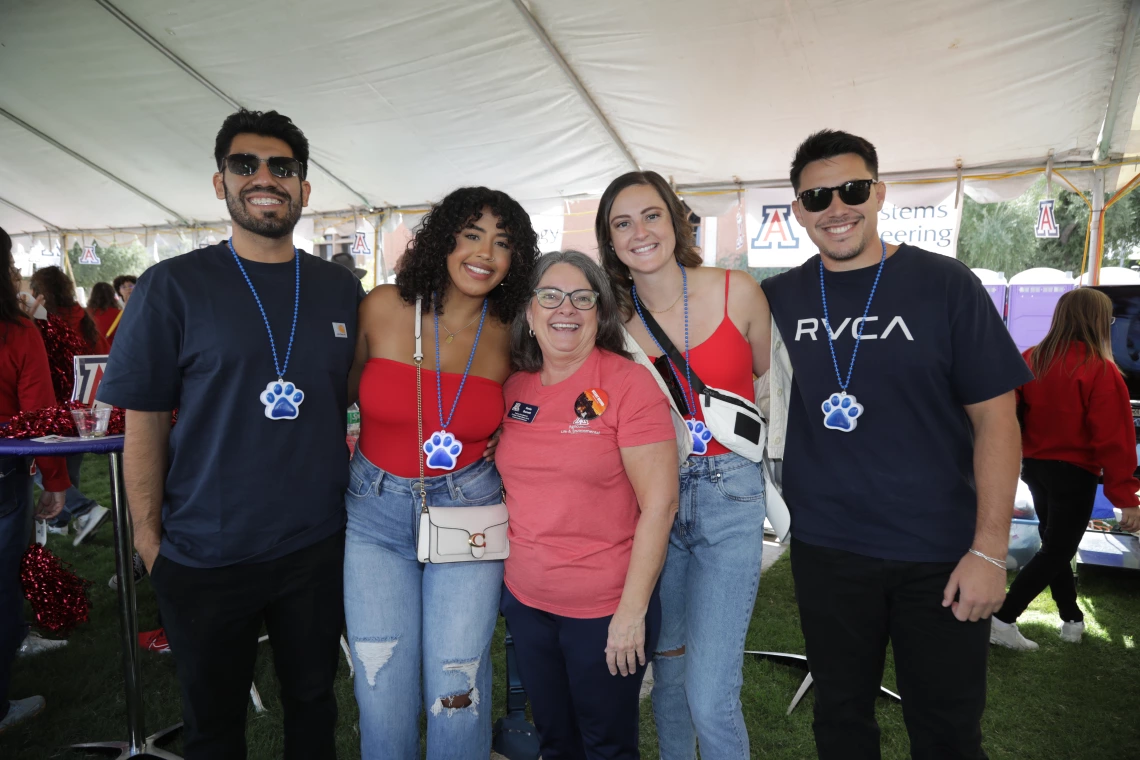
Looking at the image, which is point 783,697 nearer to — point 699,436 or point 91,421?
point 699,436

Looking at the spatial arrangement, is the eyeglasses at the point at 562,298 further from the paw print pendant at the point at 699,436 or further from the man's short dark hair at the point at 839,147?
the man's short dark hair at the point at 839,147

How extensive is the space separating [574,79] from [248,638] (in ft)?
19.3

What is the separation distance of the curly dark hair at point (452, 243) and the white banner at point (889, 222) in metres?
5.83

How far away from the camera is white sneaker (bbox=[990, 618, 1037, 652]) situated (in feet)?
13.4

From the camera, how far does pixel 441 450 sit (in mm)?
2105

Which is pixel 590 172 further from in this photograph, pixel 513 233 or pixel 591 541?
pixel 591 541

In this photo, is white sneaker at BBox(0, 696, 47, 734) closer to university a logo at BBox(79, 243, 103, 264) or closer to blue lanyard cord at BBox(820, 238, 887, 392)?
blue lanyard cord at BBox(820, 238, 887, 392)

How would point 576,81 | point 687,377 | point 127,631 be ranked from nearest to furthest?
point 687,377 → point 127,631 → point 576,81

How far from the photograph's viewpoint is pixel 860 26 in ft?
17.3

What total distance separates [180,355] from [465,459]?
0.89 metres

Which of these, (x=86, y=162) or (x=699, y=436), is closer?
(x=699, y=436)

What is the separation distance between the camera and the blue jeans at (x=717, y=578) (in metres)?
2.09

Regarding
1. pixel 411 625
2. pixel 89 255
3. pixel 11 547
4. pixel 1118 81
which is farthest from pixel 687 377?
pixel 89 255

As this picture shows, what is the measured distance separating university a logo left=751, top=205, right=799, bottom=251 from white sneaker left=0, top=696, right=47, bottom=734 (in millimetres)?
7768
